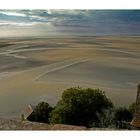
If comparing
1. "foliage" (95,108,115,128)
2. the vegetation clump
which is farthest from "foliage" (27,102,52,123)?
"foliage" (95,108,115,128)

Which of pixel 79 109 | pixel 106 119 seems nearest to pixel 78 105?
pixel 79 109

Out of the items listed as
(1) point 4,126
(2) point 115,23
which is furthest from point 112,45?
(1) point 4,126

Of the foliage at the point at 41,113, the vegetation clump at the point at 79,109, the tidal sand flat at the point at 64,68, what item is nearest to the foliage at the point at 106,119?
the vegetation clump at the point at 79,109

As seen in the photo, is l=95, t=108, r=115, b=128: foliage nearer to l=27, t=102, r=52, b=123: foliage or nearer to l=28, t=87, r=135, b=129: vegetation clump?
l=28, t=87, r=135, b=129: vegetation clump

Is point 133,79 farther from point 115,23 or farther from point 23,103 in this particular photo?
point 23,103

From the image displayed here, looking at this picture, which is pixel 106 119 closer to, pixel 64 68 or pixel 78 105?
pixel 78 105

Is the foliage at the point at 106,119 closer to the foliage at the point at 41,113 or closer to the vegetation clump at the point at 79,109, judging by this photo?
the vegetation clump at the point at 79,109
